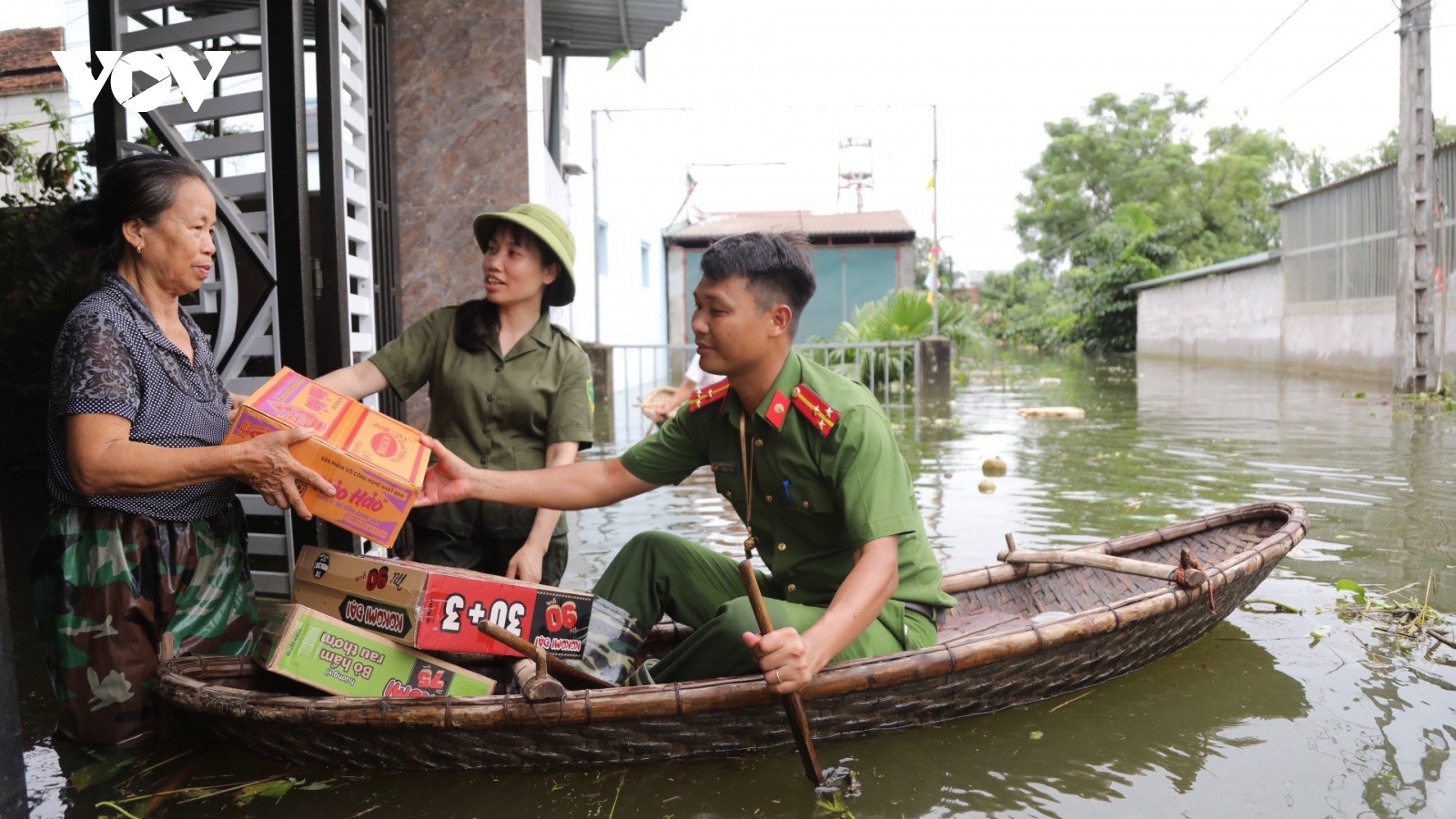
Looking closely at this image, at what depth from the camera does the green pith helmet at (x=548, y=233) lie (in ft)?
11.1

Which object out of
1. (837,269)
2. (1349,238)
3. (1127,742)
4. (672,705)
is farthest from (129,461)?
(837,269)

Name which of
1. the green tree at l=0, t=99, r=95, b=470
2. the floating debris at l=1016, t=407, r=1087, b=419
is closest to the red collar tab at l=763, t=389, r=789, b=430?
the green tree at l=0, t=99, r=95, b=470

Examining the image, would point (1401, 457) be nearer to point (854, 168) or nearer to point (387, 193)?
point (387, 193)

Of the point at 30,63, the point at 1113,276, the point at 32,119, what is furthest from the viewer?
the point at 1113,276

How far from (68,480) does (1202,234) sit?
40612 millimetres

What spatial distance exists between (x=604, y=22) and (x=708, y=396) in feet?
20.4

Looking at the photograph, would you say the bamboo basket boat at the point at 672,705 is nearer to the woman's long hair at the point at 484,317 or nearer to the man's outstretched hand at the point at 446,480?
the man's outstretched hand at the point at 446,480

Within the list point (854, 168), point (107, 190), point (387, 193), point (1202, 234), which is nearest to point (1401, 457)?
point (387, 193)

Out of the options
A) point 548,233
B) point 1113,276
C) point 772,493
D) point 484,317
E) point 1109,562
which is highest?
point 1113,276

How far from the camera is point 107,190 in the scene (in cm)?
276

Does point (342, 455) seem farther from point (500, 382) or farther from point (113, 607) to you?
point (500, 382)

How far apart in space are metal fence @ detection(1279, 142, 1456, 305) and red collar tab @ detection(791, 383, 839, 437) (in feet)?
44.3

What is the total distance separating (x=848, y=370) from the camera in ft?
46.4

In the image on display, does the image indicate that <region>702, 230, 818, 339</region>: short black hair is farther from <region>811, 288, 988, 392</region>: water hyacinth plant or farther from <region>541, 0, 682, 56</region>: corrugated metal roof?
<region>811, 288, 988, 392</region>: water hyacinth plant
